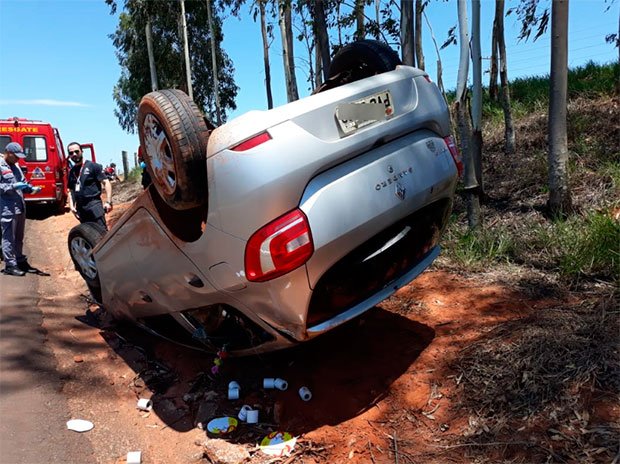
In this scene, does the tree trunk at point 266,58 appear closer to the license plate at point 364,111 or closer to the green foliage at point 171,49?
the green foliage at point 171,49

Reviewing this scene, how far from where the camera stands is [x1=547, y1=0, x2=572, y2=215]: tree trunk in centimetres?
501

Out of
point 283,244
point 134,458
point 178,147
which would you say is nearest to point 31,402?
point 134,458

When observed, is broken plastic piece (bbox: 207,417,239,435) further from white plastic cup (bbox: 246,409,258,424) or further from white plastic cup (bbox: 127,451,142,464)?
white plastic cup (bbox: 127,451,142,464)

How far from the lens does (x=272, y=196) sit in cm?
202

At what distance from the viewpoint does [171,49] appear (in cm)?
2302

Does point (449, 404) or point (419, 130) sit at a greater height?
point (419, 130)

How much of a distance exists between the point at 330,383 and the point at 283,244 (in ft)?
4.16

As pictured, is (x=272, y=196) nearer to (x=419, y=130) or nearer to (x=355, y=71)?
(x=419, y=130)

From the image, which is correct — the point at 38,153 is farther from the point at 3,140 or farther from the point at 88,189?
the point at 88,189

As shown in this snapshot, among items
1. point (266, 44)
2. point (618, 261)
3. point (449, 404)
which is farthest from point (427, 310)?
point (266, 44)

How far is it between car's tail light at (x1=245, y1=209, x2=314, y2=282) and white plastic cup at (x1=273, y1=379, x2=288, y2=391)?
1.14 m

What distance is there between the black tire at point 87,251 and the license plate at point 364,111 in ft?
9.17

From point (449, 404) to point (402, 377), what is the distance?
1.27ft

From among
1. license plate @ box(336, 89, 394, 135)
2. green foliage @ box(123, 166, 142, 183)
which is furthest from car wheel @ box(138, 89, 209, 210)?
green foliage @ box(123, 166, 142, 183)
